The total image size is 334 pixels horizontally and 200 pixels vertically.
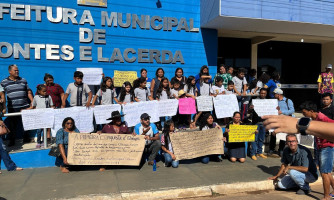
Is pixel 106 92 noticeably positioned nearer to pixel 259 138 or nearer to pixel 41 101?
pixel 41 101

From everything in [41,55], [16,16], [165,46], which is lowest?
[41,55]

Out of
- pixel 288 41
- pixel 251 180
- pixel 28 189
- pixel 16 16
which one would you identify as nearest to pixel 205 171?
pixel 251 180

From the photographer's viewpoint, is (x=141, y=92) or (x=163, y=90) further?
(x=163, y=90)

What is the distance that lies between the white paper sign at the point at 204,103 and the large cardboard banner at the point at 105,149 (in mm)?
2024

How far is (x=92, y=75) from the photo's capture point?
6938 mm

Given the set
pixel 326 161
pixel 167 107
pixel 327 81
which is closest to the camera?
pixel 326 161

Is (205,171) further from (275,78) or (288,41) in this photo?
(288,41)

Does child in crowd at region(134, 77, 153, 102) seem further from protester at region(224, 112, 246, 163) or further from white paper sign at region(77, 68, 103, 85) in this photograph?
protester at region(224, 112, 246, 163)

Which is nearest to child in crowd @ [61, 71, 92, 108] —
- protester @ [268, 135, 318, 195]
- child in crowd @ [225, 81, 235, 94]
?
child in crowd @ [225, 81, 235, 94]

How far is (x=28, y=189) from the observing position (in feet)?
14.1

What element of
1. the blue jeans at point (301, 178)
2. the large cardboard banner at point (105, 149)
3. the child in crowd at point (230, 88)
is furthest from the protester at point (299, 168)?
the large cardboard banner at point (105, 149)

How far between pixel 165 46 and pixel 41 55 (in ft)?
12.8

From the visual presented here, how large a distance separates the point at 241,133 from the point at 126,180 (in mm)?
3062

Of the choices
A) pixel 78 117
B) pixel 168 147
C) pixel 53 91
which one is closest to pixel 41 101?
pixel 53 91
